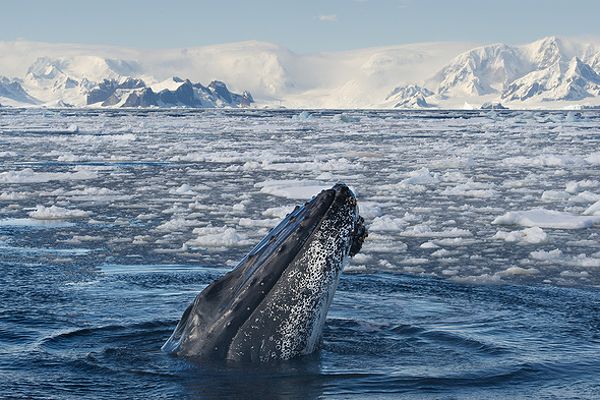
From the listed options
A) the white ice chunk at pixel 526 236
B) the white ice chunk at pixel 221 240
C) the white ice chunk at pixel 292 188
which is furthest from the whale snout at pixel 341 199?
the white ice chunk at pixel 292 188

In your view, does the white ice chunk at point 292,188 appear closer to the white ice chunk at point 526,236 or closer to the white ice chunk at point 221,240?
the white ice chunk at point 221,240

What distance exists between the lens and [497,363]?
571cm

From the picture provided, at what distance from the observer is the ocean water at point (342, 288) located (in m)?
5.30

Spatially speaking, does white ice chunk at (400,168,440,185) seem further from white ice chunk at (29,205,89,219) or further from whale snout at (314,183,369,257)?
whale snout at (314,183,369,257)

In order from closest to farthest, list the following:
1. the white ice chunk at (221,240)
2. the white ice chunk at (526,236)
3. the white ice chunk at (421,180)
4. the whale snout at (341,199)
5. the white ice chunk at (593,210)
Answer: the whale snout at (341,199) < the white ice chunk at (221,240) < the white ice chunk at (526,236) < the white ice chunk at (593,210) < the white ice chunk at (421,180)

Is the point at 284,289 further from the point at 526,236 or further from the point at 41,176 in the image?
the point at 41,176

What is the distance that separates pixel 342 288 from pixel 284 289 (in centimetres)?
319

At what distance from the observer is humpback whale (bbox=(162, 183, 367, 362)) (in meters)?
5.13

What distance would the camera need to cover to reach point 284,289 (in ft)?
16.9

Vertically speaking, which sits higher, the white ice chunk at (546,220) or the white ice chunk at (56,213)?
the white ice chunk at (56,213)

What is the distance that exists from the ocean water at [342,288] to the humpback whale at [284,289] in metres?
0.16

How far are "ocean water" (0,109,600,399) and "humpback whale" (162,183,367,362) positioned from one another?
0.52 ft

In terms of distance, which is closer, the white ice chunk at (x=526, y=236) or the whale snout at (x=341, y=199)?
the whale snout at (x=341, y=199)

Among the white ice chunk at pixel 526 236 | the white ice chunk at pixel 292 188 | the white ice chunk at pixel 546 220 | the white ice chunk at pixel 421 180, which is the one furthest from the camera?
the white ice chunk at pixel 421 180
